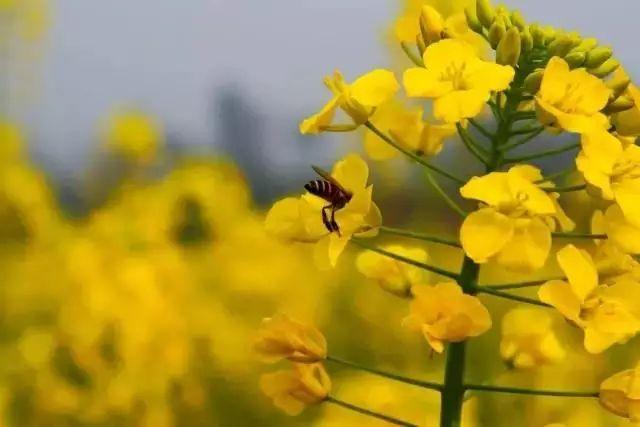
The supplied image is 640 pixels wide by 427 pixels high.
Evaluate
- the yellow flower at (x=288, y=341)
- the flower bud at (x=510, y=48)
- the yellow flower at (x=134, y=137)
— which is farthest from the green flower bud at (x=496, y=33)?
the yellow flower at (x=134, y=137)

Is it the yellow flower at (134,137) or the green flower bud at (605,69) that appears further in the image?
the yellow flower at (134,137)

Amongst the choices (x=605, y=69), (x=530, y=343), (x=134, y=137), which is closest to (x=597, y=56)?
(x=605, y=69)

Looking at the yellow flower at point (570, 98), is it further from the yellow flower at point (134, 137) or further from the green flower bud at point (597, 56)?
the yellow flower at point (134, 137)

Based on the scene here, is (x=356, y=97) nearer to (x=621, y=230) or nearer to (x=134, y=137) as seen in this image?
(x=621, y=230)

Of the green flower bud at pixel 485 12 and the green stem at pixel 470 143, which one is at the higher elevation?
the green flower bud at pixel 485 12

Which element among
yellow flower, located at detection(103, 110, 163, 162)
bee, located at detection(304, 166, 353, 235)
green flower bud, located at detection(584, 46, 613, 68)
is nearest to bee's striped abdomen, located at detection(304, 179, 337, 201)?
bee, located at detection(304, 166, 353, 235)

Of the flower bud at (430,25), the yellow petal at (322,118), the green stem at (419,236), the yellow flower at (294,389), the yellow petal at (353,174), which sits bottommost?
the yellow flower at (294,389)

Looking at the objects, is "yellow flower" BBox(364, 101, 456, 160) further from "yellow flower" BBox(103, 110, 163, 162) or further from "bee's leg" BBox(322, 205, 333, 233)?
"yellow flower" BBox(103, 110, 163, 162)
